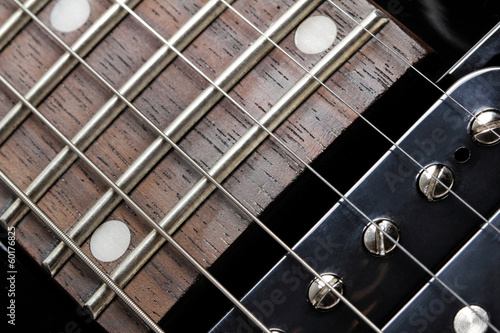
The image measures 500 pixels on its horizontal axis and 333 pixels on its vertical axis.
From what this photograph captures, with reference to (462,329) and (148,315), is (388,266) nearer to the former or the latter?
(462,329)

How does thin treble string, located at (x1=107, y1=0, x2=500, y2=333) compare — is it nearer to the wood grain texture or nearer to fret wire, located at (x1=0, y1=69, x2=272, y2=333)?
the wood grain texture

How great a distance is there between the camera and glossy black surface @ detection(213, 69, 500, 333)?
2.44 ft

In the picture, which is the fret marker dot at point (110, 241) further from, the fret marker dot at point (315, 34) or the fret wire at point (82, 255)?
the fret marker dot at point (315, 34)

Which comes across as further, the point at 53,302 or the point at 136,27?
the point at 53,302

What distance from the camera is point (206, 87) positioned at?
0.82m

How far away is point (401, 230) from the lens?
747mm

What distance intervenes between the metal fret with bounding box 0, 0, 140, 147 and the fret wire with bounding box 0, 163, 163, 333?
0.08 metres

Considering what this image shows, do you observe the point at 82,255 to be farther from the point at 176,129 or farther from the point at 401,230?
the point at 401,230

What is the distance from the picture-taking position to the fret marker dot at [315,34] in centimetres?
81

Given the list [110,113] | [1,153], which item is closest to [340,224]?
[110,113]

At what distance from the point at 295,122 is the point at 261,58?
0.36 feet

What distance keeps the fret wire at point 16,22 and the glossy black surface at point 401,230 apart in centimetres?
55

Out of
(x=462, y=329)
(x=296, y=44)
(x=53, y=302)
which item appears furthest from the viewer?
(x=53, y=302)

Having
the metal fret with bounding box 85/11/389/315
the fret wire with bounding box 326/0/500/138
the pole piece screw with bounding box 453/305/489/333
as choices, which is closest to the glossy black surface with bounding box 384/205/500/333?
the pole piece screw with bounding box 453/305/489/333
